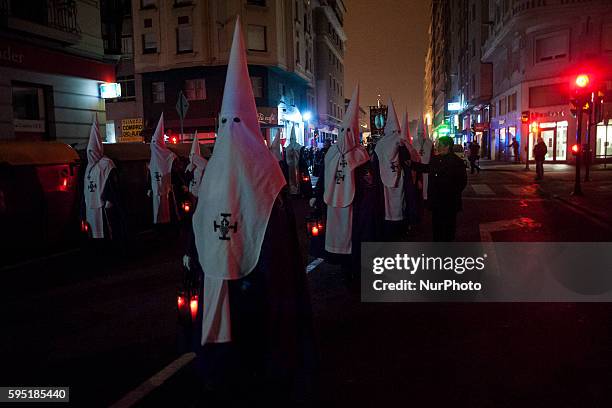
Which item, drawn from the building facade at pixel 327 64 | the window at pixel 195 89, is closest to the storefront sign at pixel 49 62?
the window at pixel 195 89

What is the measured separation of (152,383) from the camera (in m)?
4.08

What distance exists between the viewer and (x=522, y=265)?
26.2ft

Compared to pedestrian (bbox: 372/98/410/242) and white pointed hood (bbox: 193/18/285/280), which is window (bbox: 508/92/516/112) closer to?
pedestrian (bbox: 372/98/410/242)

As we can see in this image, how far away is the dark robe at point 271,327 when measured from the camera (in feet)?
10.2

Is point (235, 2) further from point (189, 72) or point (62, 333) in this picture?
point (62, 333)

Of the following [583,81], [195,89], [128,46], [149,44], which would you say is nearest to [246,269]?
[583,81]

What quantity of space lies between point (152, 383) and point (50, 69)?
14.2 m

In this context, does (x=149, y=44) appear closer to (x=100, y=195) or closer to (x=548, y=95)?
(x=548, y=95)

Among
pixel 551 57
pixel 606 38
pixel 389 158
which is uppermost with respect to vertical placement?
pixel 606 38

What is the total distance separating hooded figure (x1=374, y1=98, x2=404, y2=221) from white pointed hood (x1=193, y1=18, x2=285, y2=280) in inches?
226

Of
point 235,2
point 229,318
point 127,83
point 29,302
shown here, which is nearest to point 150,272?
point 29,302

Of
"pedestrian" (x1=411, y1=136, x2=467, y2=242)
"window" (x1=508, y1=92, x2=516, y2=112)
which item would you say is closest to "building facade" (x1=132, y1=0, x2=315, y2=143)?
"window" (x1=508, y1=92, x2=516, y2=112)

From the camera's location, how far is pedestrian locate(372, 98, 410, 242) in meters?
8.73

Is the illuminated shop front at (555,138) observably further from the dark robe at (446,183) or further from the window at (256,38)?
the dark robe at (446,183)
